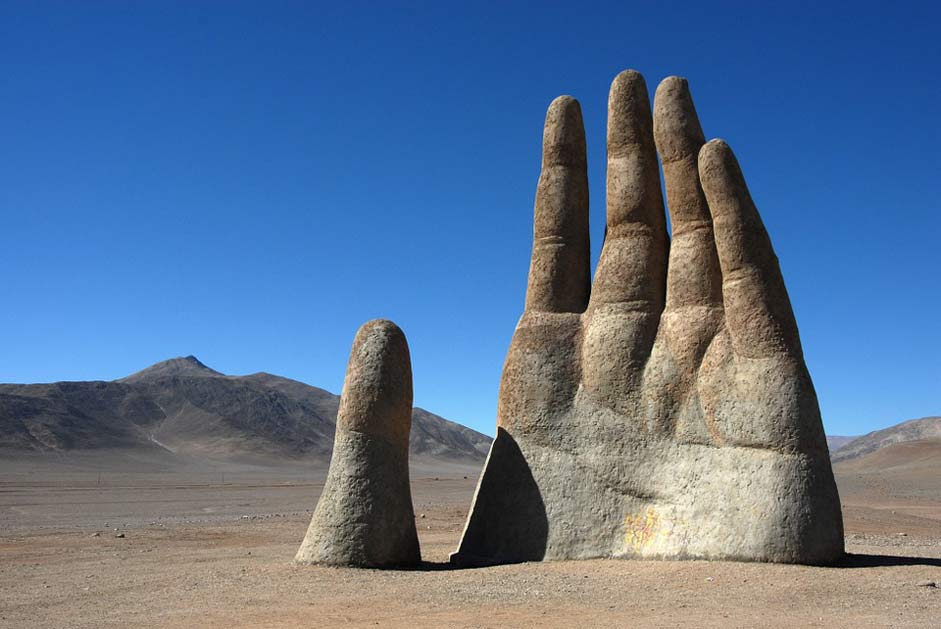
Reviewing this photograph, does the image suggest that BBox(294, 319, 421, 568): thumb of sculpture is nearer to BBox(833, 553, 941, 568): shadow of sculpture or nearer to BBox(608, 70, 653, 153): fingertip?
BBox(608, 70, 653, 153): fingertip

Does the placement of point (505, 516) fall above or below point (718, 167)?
below

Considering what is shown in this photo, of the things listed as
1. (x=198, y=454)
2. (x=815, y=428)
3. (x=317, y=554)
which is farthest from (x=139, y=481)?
(x=815, y=428)

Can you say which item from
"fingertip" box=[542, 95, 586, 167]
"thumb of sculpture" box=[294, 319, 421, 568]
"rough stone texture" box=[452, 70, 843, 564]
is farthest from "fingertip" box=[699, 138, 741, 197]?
"thumb of sculpture" box=[294, 319, 421, 568]

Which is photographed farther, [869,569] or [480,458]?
[480,458]

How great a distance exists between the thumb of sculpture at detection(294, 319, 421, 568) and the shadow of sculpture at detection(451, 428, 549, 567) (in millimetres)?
1007

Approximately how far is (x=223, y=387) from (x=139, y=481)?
2275 inches

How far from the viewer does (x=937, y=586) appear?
35.9 ft

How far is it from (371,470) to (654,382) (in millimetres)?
4399

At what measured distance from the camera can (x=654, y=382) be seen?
13.5 meters

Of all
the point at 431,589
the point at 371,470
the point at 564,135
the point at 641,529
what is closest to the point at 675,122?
the point at 564,135

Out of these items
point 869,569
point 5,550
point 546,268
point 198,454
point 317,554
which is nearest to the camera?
point 869,569

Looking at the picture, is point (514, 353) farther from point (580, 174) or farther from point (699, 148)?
point (699, 148)

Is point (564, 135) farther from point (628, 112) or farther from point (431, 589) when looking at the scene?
point (431, 589)

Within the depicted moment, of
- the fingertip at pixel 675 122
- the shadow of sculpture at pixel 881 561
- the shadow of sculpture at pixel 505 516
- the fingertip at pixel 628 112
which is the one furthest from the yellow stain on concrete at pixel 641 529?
the fingertip at pixel 628 112
